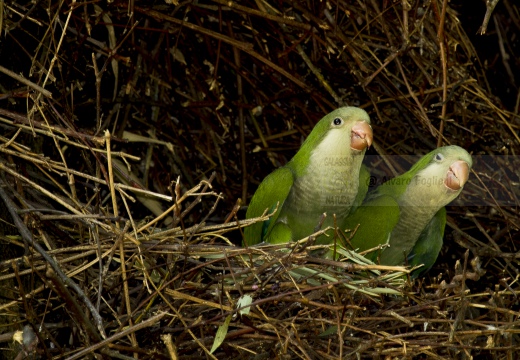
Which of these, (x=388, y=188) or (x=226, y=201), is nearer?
(x=388, y=188)

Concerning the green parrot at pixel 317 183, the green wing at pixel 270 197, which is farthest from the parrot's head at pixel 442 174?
the green wing at pixel 270 197

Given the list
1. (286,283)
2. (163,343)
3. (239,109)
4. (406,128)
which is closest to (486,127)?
(406,128)

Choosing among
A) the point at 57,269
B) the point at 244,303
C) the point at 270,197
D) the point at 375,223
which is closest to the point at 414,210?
the point at 375,223

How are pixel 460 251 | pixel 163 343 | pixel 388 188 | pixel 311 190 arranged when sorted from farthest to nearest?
1. pixel 460 251
2. pixel 388 188
3. pixel 311 190
4. pixel 163 343

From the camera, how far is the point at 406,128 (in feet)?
10.8

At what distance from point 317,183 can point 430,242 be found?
1.95 feet

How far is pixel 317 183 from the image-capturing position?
9.34 feet

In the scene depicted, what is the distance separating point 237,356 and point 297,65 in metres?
1.56

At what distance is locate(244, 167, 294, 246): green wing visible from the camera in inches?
110

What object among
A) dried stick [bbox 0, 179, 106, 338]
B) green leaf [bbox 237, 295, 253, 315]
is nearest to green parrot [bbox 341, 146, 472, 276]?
green leaf [bbox 237, 295, 253, 315]

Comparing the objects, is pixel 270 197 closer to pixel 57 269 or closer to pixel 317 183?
pixel 317 183

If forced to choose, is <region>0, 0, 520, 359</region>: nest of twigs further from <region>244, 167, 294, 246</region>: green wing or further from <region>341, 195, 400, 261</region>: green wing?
<region>341, 195, 400, 261</region>: green wing

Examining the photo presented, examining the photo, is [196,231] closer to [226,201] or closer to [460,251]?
[226,201]

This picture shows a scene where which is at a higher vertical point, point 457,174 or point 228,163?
point 457,174
